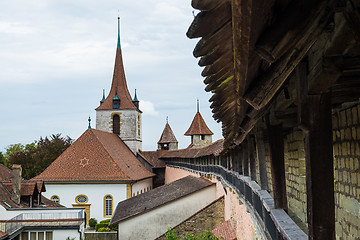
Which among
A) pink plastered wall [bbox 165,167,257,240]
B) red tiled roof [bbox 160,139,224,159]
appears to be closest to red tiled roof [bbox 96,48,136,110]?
red tiled roof [bbox 160,139,224,159]

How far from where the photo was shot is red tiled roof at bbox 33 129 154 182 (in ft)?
113

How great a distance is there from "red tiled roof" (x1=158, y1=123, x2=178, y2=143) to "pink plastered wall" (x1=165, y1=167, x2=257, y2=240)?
22.8 ft

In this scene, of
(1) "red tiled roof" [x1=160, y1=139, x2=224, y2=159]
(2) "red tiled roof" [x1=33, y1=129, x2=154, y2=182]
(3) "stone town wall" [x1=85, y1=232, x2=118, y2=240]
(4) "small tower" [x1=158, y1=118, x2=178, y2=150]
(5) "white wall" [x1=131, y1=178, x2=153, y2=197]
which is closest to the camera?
(1) "red tiled roof" [x1=160, y1=139, x2=224, y2=159]

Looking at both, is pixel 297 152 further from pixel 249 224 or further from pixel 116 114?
pixel 116 114

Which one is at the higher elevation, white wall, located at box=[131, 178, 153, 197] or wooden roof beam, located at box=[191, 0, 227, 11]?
wooden roof beam, located at box=[191, 0, 227, 11]

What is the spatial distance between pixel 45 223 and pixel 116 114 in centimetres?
2782

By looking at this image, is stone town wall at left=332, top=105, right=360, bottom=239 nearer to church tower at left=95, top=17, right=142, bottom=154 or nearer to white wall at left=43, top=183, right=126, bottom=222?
white wall at left=43, top=183, right=126, bottom=222

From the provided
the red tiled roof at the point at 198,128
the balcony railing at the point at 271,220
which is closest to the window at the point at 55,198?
the red tiled roof at the point at 198,128

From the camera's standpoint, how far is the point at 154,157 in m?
54.2

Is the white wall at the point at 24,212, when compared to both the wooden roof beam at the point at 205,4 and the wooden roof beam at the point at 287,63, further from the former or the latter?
the wooden roof beam at the point at 205,4

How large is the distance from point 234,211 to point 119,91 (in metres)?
36.4

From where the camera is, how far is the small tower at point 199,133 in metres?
51.0

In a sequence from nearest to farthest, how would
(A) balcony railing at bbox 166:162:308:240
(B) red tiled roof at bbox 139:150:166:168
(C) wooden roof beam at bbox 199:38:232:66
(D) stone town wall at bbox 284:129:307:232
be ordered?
1. (C) wooden roof beam at bbox 199:38:232:66
2. (A) balcony railing at bbox 166:162:308:240
3. (D) stone town wall at bbox 284:129:307:232
4. (B) red tiled roof at bbox 139:150:166:168

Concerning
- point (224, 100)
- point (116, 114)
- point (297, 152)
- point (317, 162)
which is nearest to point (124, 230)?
point (297, 152)
